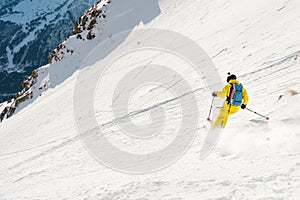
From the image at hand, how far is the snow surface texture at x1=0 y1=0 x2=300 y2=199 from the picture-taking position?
25.0 ft

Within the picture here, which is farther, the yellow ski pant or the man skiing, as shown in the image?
the yellow ski pant

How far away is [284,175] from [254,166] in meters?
0.89

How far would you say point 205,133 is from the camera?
10.7m

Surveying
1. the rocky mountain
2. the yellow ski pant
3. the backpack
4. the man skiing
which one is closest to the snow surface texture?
the yellow ski pant

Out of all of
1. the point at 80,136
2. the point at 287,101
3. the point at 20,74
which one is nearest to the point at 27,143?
the point at 80,136

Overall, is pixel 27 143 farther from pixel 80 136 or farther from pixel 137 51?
pixel 137 51

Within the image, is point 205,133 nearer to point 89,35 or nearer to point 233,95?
point 233,95

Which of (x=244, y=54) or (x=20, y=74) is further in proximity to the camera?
(x=20, y=74)

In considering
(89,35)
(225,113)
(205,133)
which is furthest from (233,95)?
(89,35)

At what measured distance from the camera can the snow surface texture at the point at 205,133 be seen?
7617 millimetres

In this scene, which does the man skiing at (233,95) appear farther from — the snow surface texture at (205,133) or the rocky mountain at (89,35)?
the rocky mountain at (89,35)

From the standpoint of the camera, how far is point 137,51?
2680 cm

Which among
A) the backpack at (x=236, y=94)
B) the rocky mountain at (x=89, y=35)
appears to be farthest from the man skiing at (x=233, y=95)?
the rocky mountain at (x=89, y=35)

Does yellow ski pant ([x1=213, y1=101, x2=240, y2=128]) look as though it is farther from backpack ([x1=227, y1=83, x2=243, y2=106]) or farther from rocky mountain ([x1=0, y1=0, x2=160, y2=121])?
rocky mountain ([x1=0, y1=0, x2=160, y2=121])
